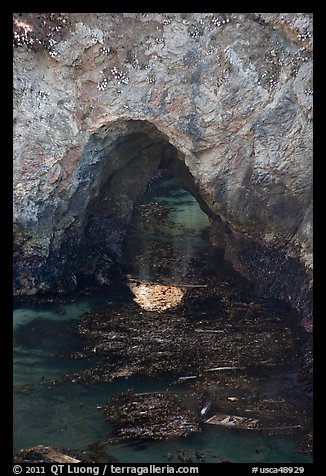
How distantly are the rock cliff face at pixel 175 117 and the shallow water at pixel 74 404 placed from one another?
4.67 ft

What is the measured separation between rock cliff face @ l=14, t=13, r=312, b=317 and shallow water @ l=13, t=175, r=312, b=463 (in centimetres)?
142

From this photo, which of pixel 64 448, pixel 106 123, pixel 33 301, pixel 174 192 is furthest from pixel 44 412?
pixel 174 192

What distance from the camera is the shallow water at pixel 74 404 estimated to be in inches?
494

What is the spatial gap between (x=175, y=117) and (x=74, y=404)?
311 inches

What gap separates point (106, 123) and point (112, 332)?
549 cm

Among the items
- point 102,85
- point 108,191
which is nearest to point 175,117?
point 102,85

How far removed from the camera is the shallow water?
41.2 feet

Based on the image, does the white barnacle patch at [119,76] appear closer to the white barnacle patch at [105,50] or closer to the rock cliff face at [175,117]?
the rock cliff face at [175,117]

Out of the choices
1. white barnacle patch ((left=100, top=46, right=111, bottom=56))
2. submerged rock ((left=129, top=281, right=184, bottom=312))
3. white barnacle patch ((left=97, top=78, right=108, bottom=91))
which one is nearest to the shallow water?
submerged rock ((left=129, top=281, right=184, bottom=312))

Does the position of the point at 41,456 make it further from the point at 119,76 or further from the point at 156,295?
the point at 119,76

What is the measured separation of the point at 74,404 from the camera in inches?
546

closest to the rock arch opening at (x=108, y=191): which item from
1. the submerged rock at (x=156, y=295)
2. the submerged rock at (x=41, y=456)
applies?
the submerged rock at (x=156, y=295)

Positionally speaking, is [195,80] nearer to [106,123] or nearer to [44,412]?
[106,123]

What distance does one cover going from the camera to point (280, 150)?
671 inches
